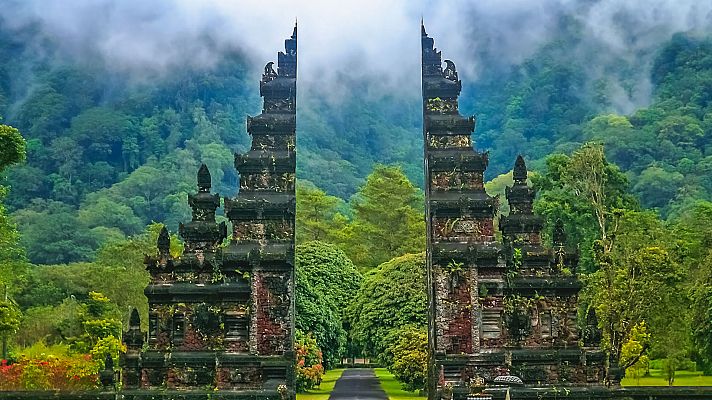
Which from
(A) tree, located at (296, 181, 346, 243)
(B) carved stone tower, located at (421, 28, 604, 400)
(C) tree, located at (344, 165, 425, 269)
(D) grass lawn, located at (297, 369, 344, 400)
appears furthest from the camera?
(A) tree, located at (296, 181, 346, 243)

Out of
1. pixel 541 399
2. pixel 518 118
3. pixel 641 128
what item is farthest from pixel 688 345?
pixel 518 118

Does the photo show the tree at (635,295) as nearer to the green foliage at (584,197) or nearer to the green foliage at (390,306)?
the green foliage at (390,306)

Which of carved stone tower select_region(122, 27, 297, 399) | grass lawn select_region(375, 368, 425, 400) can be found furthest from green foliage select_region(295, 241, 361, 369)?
carved stone tower select_region(122, 27, 297, 399)

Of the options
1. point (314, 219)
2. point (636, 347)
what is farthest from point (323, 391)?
point (314, 219)

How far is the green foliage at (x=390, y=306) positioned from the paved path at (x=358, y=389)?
1.67 m

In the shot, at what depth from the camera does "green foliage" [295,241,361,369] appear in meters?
36.3

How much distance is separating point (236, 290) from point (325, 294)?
23.2 metres

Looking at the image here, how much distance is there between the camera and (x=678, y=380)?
125 feet

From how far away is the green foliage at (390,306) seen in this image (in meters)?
34.9

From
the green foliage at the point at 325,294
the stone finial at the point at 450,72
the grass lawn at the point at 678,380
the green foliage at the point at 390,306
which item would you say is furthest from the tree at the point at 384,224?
the stone finial at the point at 450,72

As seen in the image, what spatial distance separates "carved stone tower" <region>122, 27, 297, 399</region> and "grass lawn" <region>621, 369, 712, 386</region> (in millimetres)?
20256

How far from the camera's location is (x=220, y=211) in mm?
90188

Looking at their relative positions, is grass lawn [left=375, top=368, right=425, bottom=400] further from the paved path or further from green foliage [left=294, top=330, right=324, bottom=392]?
green foliage [left=294, top=330, right=324, bottom=392]

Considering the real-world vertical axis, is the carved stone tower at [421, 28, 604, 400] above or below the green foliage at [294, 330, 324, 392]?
above
